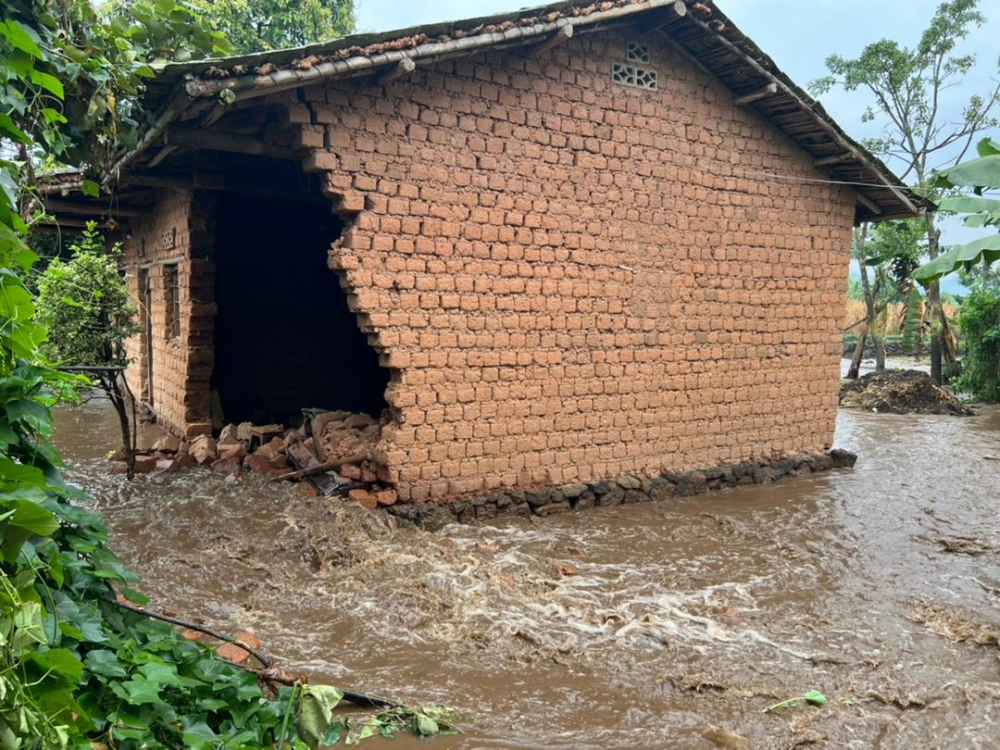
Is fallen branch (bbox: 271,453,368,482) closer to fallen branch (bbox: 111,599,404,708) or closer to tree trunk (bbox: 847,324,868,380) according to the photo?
fallen branch (bbox: 111,599,404,708)

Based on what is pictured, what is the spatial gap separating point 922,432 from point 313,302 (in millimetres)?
11435

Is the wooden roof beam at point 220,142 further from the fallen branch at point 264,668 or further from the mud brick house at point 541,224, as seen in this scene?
the fallen branch at point 264,668

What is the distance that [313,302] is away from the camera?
1147cm

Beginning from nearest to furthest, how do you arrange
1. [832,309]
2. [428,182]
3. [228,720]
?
[228,720]
[428,182]
[832,309]

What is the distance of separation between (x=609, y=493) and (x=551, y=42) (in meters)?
4.47

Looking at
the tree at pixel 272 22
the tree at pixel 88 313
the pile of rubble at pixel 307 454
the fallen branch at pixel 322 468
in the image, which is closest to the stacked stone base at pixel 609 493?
the pile of rubble at pixel 307 454

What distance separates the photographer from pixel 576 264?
24.6ft

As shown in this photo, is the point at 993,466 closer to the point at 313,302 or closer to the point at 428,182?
the point at 428,182

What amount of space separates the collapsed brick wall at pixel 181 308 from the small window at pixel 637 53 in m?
4.88

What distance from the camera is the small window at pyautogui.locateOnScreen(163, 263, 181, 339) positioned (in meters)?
9.44

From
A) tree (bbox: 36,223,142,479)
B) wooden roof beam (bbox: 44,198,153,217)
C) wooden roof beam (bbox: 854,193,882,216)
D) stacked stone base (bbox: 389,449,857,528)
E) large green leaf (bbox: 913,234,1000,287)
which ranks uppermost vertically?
wooden roof beam (bbox: 854,193,882,216)

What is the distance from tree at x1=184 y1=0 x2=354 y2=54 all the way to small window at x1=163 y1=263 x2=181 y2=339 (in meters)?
9.10

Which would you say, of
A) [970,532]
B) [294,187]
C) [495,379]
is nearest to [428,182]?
[495,379]

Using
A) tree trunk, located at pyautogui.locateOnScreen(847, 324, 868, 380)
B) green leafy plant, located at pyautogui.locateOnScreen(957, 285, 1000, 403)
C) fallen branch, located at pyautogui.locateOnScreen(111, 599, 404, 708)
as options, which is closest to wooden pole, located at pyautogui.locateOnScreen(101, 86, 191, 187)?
fallen branch, located at pyautogui.locateOnScreen(111, 599, 404, 708)
